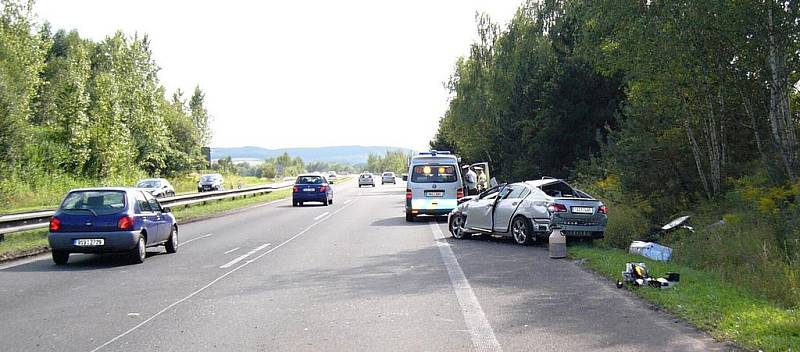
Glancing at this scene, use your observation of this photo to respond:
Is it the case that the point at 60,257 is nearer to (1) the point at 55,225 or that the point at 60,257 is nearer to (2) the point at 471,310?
(1) the point at 55,225

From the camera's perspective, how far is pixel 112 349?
6855 mm

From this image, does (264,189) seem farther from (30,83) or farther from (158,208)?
(158,208)

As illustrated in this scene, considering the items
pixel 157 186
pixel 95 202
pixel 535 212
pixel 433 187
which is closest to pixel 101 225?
pixel 95 202

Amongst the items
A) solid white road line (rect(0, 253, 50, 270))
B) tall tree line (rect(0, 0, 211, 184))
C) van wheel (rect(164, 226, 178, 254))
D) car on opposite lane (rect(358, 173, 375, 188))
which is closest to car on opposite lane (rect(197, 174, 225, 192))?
tall tree line (rect(0, 0, 211, 184))

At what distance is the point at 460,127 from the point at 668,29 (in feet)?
149

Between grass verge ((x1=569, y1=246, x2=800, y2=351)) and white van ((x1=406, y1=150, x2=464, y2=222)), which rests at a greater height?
white van ((x1=406, y1=150, x2=464, y2=222))

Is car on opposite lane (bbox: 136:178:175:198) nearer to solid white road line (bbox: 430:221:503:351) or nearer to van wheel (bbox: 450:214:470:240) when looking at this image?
van wheel (bbox: 450:214:470:240)

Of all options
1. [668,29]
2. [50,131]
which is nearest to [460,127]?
[50,131]

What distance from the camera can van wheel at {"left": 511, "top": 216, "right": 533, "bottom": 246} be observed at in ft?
53.3

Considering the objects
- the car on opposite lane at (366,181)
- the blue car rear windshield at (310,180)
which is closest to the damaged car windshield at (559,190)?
the blue car rear windshield at (310,180)

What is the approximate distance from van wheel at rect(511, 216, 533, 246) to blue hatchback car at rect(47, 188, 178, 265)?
7586mm

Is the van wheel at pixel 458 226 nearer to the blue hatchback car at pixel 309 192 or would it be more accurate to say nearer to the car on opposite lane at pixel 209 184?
the blue hatchback car at pixel 309 192

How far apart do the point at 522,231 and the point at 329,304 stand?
809 cm

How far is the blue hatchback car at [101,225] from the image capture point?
13617 mm
